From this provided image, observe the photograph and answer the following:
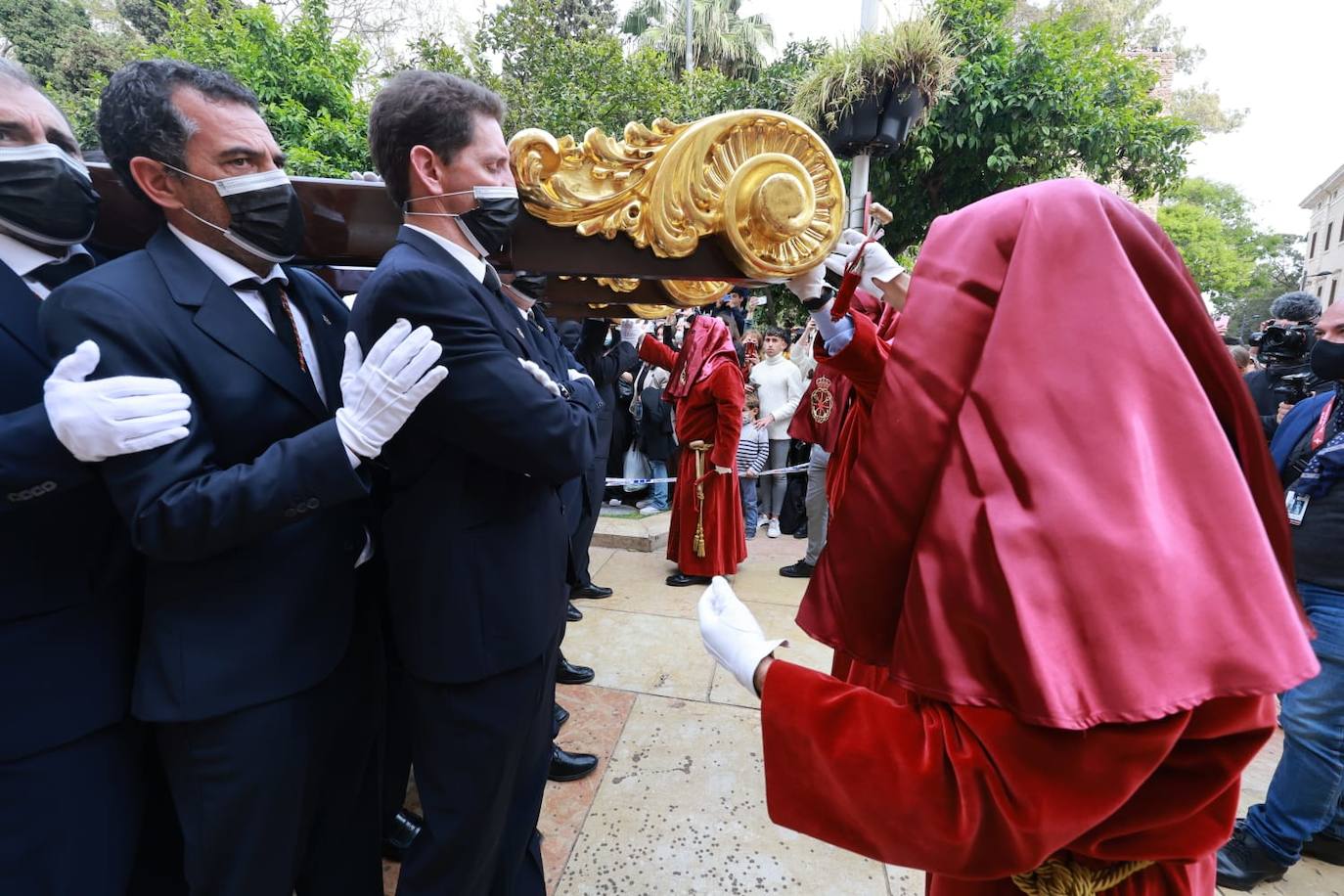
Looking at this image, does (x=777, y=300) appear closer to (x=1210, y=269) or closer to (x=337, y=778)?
(x=337, y=778)

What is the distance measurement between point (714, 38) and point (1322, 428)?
21108mm

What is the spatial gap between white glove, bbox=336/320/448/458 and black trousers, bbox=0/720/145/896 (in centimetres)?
75

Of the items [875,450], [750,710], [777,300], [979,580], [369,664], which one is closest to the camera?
[979,580]

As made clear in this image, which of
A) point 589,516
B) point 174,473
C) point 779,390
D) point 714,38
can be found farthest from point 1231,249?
point 174,473

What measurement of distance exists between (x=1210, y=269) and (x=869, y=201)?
3754cm

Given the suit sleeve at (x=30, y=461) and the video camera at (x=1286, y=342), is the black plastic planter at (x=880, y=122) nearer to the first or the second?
the video camera at (x=1286, y=342)

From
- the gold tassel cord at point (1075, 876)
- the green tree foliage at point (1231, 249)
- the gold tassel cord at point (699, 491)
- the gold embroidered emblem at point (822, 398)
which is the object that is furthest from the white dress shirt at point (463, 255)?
the green tree foliage at point (1231, 249)

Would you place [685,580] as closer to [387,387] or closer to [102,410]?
[387,387]

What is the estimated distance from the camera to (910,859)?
767 millimetres

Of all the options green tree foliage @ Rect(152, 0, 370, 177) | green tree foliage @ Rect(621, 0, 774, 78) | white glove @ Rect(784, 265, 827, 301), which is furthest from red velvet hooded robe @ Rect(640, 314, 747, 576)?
green tree foliage @ Rect(621, 0, 774, 78)

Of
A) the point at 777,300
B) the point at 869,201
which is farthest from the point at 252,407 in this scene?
the point at 777,300

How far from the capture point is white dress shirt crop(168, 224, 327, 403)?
1.38m

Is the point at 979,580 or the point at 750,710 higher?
the point at 979,580

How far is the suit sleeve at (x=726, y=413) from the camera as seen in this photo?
15.4ft
